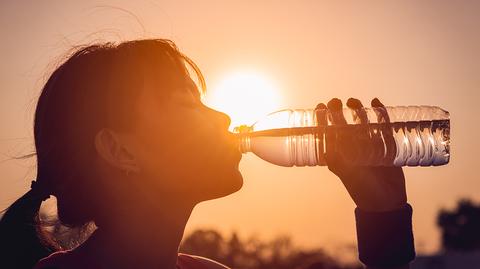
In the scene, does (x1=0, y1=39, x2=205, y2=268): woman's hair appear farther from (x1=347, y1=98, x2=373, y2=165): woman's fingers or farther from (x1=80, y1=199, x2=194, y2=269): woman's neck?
(x1=347, y1=98, x2=373, y2=165): woman's fingers

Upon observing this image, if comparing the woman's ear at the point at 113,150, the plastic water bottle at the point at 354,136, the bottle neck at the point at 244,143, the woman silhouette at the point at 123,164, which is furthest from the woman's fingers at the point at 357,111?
the woman's ear at the point at 113,150

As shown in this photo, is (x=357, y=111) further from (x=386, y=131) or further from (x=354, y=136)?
(x=386, y=131)

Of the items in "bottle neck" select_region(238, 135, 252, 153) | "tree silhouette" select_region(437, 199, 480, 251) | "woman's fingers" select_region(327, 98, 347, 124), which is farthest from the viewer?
"tree silhouette" select_region(437, 199, 480, 251)

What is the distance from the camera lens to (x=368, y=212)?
126 inches

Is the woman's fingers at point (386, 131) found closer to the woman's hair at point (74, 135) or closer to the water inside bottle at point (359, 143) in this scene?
the water inside bottle at point (359, 143)

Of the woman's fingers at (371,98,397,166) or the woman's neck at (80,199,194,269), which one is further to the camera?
the woman's fingers at (371,98,397,166)

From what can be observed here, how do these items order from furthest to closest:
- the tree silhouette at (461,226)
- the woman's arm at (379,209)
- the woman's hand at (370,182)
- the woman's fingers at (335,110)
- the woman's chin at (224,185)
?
the tree silhouette at (461,226), the woman's fingers at (335,110), the woman's hand at (370,182), the woman's arm at (379,209), the woman's chin at (224,185)

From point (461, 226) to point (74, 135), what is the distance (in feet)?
215

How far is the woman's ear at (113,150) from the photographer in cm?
288

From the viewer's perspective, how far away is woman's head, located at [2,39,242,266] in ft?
9.48

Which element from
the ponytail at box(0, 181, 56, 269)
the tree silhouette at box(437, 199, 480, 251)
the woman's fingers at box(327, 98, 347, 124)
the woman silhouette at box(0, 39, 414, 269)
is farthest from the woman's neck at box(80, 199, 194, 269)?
the tree silhouette at box(437, 199, 480, 251)

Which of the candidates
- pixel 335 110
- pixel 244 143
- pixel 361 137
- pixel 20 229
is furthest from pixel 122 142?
pixel 361 137

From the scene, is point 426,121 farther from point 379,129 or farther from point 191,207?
point 191,207

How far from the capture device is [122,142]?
9.51ft
